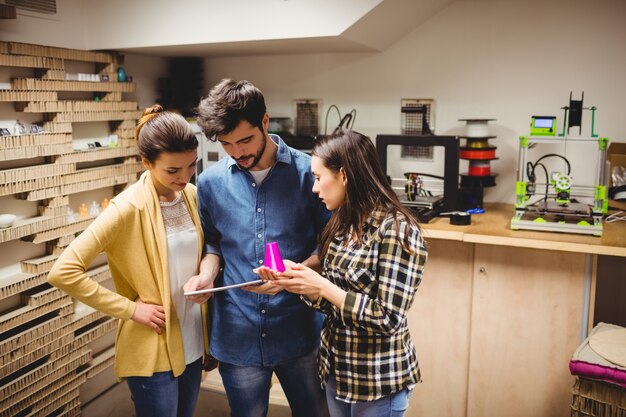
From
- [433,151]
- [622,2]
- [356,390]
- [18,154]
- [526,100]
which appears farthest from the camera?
[433,151]

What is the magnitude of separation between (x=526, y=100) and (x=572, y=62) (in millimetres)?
266

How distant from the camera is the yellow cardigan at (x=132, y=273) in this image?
5.16 feet

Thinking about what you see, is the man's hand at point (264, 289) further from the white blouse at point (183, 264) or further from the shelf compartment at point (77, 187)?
the shelf compartment at point (77, 187)

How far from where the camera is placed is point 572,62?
2.70 metres

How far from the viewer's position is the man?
166cm

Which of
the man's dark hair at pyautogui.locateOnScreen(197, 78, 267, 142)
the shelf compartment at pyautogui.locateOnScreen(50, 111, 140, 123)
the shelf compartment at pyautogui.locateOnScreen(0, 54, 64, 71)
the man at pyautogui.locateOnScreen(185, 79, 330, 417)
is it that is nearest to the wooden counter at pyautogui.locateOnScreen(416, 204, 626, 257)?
the man at pyautogui.locateOnScreen(185, 79, 330, 417)

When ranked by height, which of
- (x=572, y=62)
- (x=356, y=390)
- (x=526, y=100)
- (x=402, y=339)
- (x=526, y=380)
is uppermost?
→ (x=572, y=62)

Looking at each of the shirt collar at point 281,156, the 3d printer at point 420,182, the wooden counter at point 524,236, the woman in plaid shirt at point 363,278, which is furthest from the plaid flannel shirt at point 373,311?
the 3d printer at point 420,182

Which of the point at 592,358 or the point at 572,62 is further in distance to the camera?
the point at 572,62

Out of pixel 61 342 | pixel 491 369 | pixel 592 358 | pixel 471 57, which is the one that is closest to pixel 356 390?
pixel 592 358

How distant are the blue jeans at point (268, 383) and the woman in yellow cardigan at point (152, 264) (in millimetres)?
162

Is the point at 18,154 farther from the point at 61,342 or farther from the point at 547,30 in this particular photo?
the point at 547,30

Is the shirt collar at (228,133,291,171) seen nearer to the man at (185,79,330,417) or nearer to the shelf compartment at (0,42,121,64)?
the man at (185,79,330,417)

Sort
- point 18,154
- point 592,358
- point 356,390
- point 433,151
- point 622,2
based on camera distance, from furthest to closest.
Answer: point 433,151, point 622,2, point 18,154, point 592,358, point 356,390
